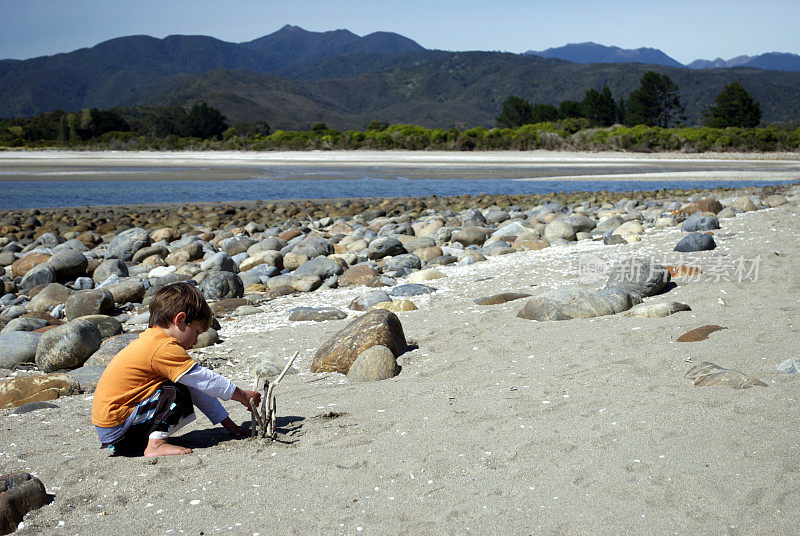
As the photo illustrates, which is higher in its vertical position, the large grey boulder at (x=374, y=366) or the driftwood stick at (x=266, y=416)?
the driftwood stick at (x=266, y=416)

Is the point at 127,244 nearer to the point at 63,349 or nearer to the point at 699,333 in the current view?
the point at 63,349

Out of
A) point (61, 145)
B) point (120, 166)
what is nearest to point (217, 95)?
point (61, 145)

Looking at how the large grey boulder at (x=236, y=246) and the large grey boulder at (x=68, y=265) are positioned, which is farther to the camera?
the large grey boulder at (x=236, y=246)

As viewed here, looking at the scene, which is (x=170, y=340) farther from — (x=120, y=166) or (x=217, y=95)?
(x=217, y=95)

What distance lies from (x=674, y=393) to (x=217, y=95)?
523ft

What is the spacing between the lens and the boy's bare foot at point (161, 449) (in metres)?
3.14

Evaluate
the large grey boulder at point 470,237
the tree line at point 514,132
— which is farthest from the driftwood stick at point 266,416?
the tree line at point 514,132

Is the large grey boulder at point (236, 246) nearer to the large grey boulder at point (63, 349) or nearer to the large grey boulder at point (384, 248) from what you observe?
the large grey boulder at point (384, 248)

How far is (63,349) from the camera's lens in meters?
5.34

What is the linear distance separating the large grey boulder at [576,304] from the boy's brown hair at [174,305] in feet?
9.98

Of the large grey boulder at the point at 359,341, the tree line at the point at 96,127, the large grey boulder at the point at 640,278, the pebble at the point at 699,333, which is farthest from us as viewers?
the tree line at the point at 96,127

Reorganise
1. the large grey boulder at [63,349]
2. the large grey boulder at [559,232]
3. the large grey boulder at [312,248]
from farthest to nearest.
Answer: the large grey boulder at [559,232] → the large grey boulder at [312,248] → the large grey boulder at [63,349]

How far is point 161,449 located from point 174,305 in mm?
658

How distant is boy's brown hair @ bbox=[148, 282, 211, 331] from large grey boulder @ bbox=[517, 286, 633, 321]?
3042mm
